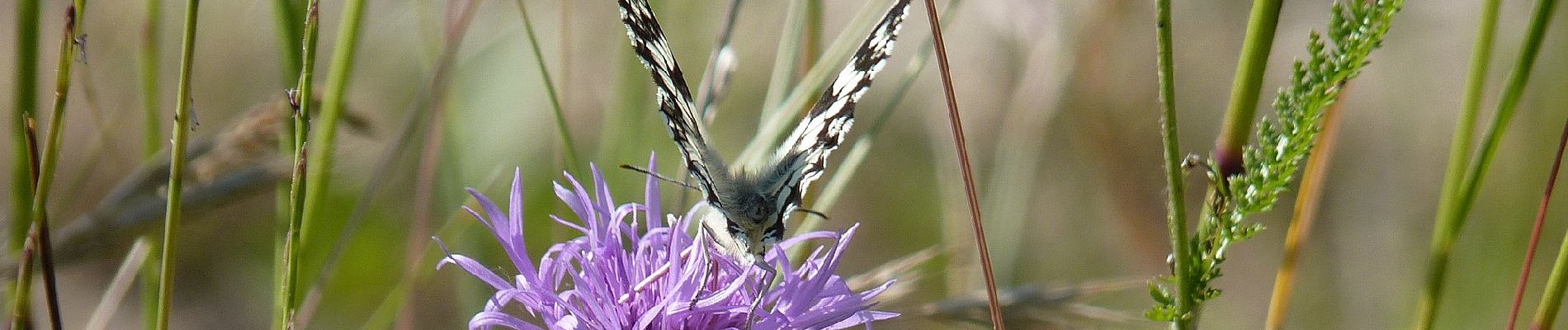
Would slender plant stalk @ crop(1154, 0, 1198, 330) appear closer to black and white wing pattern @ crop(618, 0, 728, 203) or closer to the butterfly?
the butterfly

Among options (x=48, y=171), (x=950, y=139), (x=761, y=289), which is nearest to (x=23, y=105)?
(x=48, y=171)

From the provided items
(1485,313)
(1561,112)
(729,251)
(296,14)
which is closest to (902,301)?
(1485,313)

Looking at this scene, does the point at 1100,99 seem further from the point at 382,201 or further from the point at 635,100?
the point at 382,201

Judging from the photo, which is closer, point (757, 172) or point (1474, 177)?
point (1474, 177)

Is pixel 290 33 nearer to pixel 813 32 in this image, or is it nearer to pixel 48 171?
pixel 48 171

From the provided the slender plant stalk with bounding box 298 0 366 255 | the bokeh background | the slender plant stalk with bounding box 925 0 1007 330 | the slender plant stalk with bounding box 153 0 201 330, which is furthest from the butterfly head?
the bokeh background
